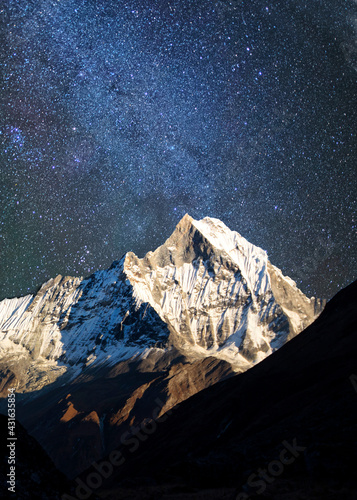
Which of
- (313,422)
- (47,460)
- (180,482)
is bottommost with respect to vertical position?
(313,422)

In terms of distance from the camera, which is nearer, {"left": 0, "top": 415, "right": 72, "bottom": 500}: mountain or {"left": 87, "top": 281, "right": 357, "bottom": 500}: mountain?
{"left": 0, "top": 415, "right": 72, "bottom": 500}: mountain

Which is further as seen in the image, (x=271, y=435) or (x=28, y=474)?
(x=271, y=435)

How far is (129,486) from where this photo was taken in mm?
15344

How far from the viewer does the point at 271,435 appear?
19.6 meters

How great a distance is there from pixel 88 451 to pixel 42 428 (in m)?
35.5

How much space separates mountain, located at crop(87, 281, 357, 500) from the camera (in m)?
12.9

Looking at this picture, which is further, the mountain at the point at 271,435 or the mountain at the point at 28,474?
the mountain at the point at 271,435

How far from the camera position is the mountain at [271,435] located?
1287cm

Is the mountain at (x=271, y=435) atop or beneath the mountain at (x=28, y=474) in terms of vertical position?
beneath

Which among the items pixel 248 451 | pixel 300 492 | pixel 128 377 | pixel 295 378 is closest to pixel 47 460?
pixel 300 492

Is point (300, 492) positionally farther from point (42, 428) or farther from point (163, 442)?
point (42, 428)

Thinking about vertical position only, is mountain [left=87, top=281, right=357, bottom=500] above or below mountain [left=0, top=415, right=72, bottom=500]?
below

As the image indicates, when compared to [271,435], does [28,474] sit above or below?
above

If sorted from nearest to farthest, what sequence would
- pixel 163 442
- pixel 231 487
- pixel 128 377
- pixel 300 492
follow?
pixel 300 492 → pixel 231 487 → pixel 163 442 → pixel 128 377
